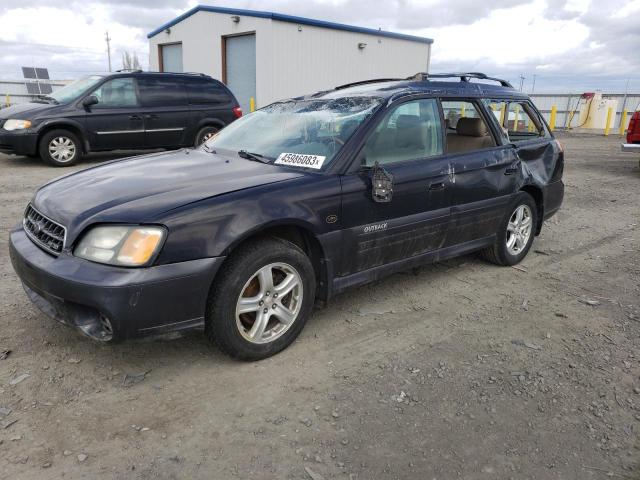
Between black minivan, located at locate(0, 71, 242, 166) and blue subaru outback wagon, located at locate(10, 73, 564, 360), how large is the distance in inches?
243

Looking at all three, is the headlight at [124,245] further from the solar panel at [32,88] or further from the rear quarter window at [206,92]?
the solar panel at [32,88]

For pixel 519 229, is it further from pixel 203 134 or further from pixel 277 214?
pixel 203 134

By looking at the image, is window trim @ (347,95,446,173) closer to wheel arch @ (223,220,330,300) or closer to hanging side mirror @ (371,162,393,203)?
hanging side mirror @ (371,162,393,203)

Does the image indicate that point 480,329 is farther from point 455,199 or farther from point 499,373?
point 455,199

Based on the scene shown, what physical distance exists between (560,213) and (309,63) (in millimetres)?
13502

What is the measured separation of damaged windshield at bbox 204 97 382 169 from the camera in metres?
3.47

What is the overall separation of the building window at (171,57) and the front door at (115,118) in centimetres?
1195

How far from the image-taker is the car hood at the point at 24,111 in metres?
9.06

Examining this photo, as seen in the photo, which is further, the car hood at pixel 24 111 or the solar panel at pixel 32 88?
the solar panel at pixel 32 88

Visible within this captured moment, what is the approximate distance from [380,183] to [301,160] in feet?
1.76

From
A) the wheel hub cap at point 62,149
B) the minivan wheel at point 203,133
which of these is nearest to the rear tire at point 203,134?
the minivan wheel at point 203,133

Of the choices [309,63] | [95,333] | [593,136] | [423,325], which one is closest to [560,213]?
[423,325]

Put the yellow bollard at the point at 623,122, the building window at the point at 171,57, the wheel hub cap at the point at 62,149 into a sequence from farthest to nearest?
1. the yellow bollard at the point at 623,122
2. the building window at the point at 171,57
3. the wheel hub cap at the point at 62,149

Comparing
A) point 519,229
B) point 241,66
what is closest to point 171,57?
point 241,66
